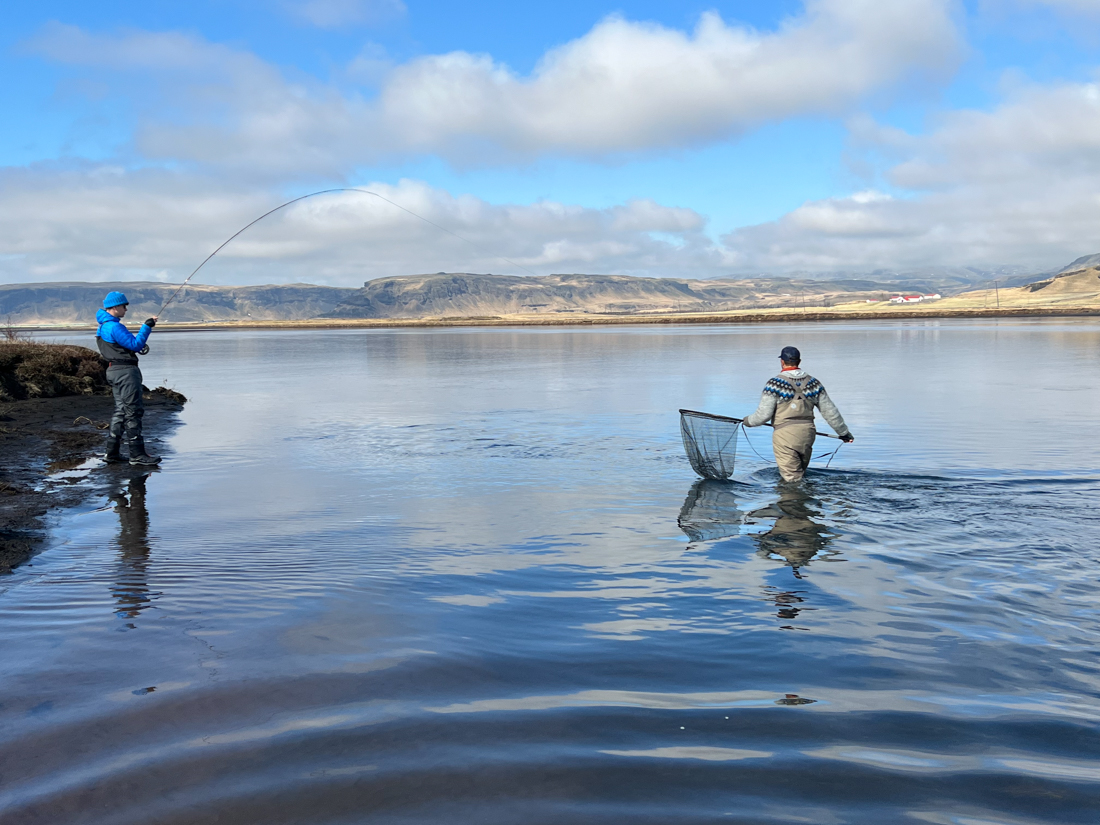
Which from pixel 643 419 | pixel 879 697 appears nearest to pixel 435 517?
pixel 879 697

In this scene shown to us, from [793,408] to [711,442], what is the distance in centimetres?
171

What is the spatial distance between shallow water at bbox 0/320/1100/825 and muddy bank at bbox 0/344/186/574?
1.96ft

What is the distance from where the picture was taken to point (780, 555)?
29.3 ft

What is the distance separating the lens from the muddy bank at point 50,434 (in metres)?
10.6

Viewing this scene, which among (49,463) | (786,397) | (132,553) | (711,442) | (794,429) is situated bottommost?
(132,553)

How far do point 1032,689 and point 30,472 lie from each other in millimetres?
14401

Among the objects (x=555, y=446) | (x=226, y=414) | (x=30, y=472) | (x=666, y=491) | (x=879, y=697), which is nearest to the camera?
(x=879, y=697)

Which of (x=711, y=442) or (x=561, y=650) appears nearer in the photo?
(x=561, y=650)

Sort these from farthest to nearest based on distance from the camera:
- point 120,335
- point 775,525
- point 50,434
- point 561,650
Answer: point 50,434 < point 120,335 < point 775,525 < point 561,650

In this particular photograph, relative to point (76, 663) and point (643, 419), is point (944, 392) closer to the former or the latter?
point (643, 419)

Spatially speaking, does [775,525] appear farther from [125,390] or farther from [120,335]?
[120,335]

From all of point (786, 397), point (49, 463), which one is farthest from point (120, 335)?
point (786, 397)

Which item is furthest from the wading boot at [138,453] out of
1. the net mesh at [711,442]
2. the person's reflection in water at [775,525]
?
the person's reflection in water at [775,525]

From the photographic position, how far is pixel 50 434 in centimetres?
1800
